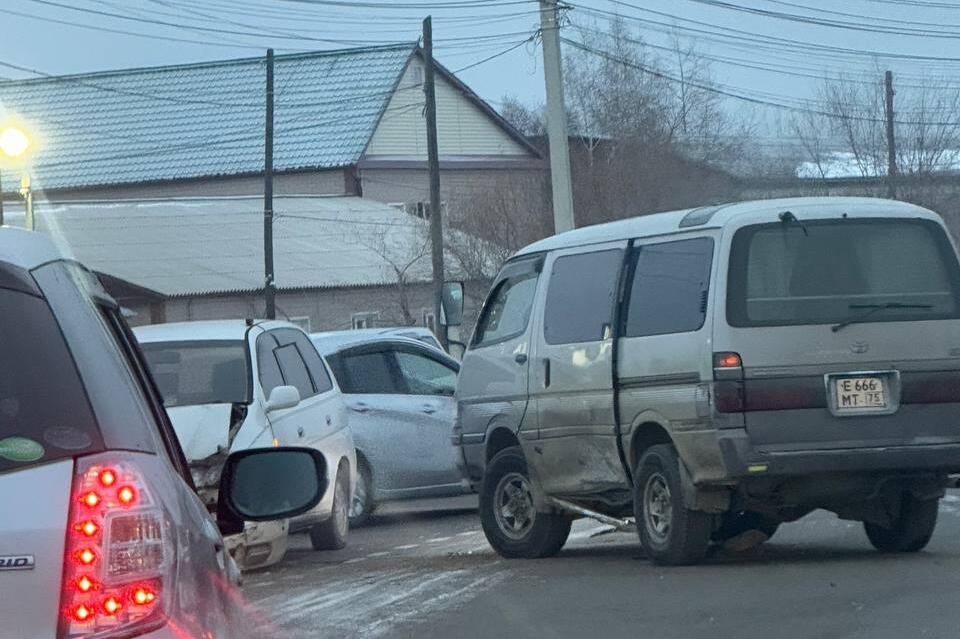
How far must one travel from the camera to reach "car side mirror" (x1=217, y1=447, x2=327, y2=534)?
168 inches

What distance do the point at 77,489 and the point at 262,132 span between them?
5544cm

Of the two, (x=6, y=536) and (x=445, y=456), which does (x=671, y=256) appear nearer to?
(x=445, y=456)

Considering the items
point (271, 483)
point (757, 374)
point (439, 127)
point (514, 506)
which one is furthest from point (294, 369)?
point (439, 127)

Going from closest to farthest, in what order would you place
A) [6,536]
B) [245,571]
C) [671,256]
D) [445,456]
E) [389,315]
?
[6,536], [671,256], [245,571], [445,456], [389,315]

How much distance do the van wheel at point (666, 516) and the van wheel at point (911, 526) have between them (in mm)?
1229

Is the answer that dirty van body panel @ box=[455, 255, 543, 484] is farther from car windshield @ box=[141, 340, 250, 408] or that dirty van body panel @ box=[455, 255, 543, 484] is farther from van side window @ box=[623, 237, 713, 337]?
car windshield @ box=[141, 340, 250, 408]

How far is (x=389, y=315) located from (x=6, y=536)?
43.2 metres

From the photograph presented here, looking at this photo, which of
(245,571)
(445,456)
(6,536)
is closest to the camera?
(6,536)

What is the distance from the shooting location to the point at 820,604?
8617mm

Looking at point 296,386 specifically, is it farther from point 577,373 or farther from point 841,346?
point 841,346

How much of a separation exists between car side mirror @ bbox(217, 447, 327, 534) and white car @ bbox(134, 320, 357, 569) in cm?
611

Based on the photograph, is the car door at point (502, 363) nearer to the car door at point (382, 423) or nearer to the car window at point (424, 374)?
the car door at point (382, 423)

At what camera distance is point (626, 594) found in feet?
30.8

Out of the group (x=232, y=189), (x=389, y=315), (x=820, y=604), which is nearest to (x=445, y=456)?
(x=820, y=604)
